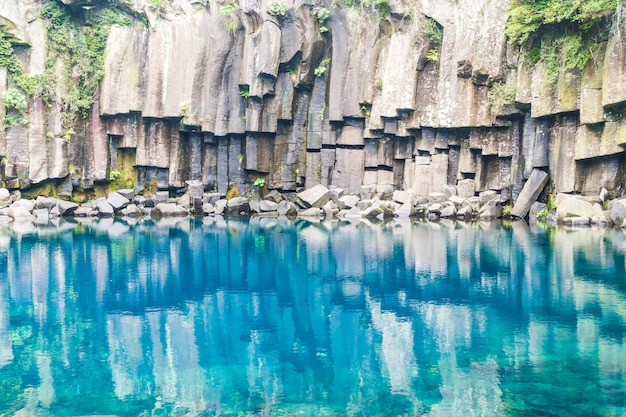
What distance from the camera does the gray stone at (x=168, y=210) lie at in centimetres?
3397

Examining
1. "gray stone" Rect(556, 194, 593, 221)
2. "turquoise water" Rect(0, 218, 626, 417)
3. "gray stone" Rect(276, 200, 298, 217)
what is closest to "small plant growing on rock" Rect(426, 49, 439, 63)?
"gray stone" Rect(556, 194, 593, 221)

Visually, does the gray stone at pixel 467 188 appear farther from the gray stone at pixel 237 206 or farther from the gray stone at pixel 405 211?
the gray stone at pixel 237 206

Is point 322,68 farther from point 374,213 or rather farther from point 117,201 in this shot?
point 117,201

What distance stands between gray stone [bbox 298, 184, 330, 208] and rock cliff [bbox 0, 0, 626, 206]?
126 cm

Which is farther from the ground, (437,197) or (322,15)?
(322,15)

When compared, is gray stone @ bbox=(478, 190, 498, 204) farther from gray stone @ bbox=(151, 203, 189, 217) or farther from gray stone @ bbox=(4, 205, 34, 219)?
gray stone @ bbox=(4, 205, 34, 219)

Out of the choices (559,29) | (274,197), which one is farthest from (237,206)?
(559,29)

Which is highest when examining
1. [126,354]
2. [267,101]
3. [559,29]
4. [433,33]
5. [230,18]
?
[230,18]

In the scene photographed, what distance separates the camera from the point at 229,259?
17891 mm

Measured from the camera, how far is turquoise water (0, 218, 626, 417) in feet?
22.7

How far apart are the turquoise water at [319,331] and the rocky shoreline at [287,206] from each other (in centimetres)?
950

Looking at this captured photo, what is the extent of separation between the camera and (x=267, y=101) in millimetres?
34062

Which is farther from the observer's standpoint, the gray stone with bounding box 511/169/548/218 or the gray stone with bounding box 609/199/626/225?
the gray stone with bounding box 511/169/548/218

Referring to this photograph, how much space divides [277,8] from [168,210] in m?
11.6
